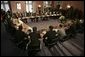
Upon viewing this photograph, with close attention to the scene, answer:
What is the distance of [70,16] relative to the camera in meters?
12.9

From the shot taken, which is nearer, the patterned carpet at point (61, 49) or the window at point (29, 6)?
the patterned carpet at point (61, 49)

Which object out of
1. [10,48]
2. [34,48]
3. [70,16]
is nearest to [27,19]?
[70,16]

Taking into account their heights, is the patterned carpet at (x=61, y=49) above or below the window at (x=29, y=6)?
below

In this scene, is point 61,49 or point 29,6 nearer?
point 61,49

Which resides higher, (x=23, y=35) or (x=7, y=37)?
(x=23, y=35)

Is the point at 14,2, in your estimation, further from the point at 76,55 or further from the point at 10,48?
the point at 76,55

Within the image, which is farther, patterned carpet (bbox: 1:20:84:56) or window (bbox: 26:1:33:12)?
window (bbox: 26:1:33:12)

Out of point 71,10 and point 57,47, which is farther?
point 71,10

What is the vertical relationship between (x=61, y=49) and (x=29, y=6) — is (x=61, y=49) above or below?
below

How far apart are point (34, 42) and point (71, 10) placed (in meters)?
7.19

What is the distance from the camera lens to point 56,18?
15.4 meters

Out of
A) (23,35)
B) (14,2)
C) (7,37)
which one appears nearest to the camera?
(23,35)

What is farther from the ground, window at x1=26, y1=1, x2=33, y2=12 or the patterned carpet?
window at x1=26, y1=1, x2=33, y2=12

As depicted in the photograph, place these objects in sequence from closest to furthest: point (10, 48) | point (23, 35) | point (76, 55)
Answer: point (76, 55), point (23, 35), point (10, 48)
